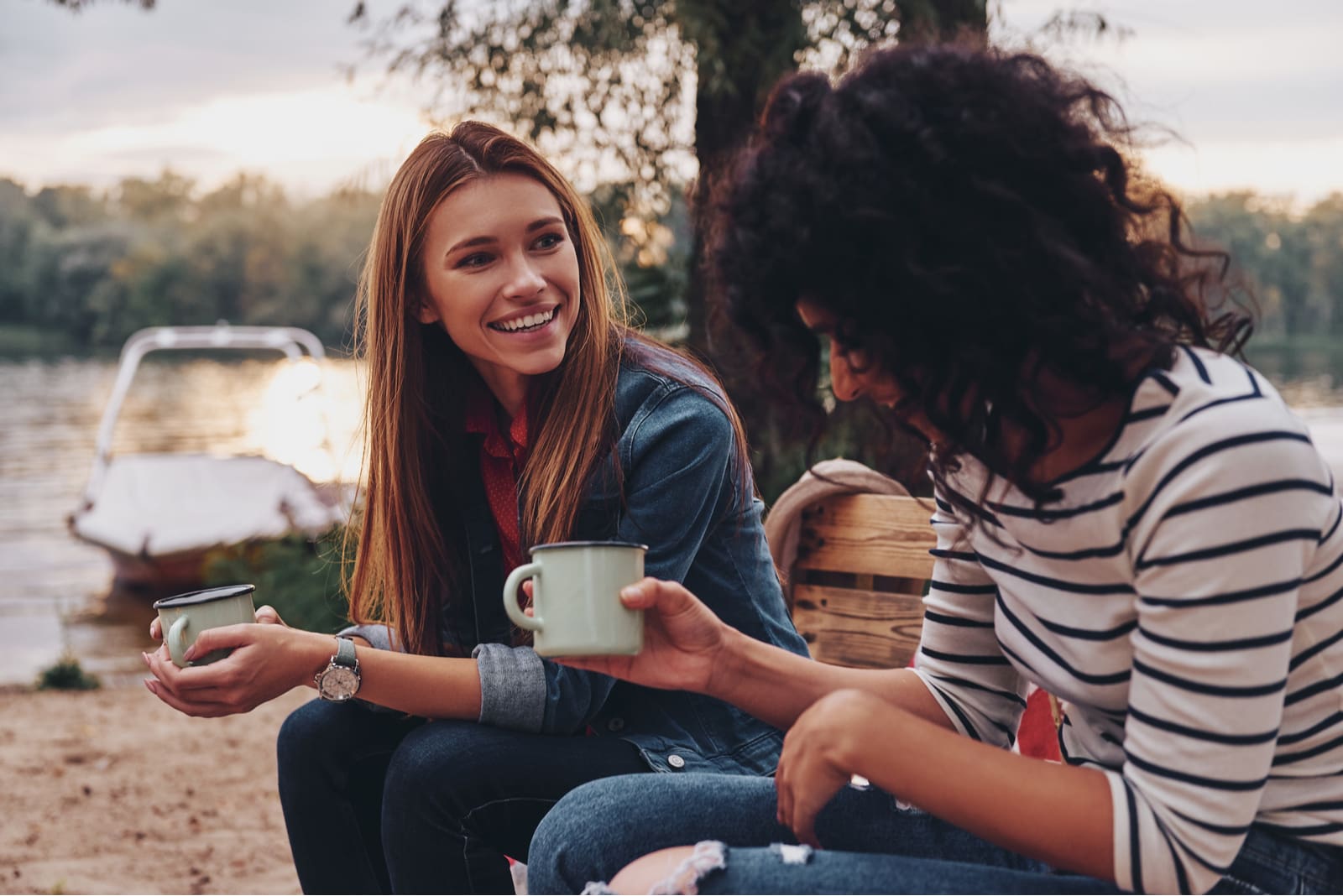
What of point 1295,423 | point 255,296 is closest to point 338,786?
point 1295,423

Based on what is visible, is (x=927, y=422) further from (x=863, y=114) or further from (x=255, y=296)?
(x=255, y=296)

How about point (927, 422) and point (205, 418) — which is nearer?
point (927, 422)

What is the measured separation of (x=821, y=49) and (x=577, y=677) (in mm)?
3261

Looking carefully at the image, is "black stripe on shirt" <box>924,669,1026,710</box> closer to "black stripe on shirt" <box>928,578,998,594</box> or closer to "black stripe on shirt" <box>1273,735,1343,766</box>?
"black stripe on shirt" <box>928,578,998,594</box>

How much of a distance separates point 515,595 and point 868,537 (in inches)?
42.3

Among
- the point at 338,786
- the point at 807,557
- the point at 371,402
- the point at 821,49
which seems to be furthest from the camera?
the point at 821,49

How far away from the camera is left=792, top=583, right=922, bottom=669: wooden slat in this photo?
2.11 meters

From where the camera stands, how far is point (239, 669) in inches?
59.2

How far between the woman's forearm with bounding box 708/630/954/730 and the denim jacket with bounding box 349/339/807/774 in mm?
291

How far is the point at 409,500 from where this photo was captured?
1842 mm

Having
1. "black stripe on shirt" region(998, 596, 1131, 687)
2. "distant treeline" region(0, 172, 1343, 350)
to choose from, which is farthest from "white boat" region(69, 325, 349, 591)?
"distant treeline" region(0, 172, 1343, 350)

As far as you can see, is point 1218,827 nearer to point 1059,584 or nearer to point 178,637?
point 1059,584

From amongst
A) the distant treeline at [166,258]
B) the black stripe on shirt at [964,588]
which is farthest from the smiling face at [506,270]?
the distant treeline at [166,258]

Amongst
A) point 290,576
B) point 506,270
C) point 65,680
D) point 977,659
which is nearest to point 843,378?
point 977,659
